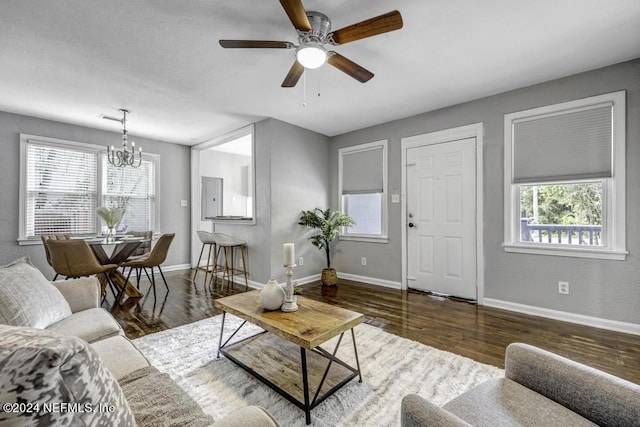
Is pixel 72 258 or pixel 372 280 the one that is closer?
pixel 72 258

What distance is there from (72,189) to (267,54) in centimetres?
392

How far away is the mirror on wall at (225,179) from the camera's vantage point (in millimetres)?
6173

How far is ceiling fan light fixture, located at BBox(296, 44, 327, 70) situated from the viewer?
1921 mm

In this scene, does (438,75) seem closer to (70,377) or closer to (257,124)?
(257,124)

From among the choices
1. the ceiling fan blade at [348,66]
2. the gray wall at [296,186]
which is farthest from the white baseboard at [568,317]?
the ceiling fan blade at [348,66]

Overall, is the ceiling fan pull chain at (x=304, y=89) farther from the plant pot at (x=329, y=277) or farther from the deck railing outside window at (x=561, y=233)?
the deck railing outside window at (x=561, y=233)

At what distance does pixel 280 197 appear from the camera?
13.6 ft

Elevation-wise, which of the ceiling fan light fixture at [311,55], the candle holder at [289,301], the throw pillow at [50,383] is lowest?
the candle holder at [289,301]

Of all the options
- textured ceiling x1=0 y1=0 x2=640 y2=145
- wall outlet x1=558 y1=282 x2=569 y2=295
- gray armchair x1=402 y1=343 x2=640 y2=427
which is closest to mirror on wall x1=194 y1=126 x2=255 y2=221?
textured ceiling x1=0 y1=0 x2=640 y2=145

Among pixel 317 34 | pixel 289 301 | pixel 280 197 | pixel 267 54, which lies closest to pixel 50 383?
pixel 289 301

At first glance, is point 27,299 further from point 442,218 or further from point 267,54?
point 442,218

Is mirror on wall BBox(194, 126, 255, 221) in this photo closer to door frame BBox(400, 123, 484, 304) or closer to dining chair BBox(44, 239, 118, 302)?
dining chair BBox(44, 239, 118, 302)

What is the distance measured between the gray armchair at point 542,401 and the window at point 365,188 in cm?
322

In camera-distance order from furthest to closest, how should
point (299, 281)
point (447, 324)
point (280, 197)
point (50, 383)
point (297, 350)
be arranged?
1. point (299, 281)
2. point (280, 197)
3. point (447, 324)
4. point (297, 350)
5. point (50, 383)
